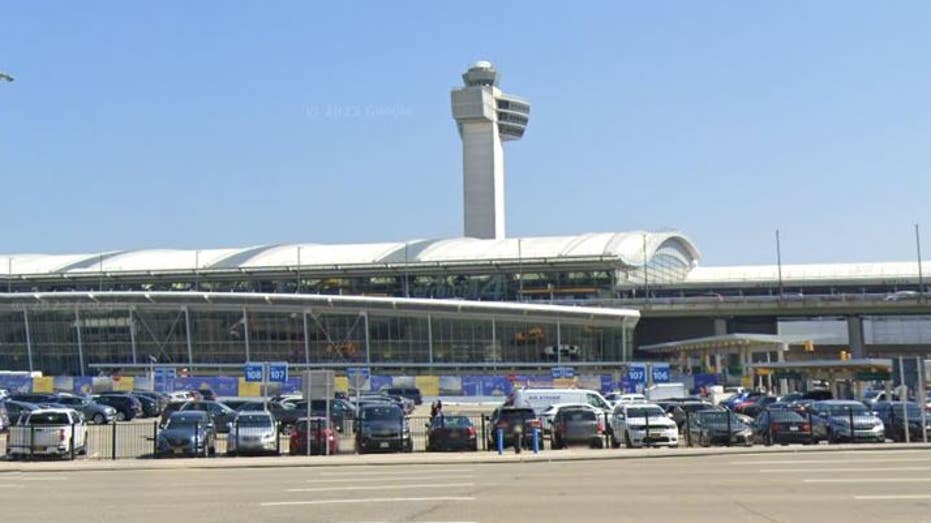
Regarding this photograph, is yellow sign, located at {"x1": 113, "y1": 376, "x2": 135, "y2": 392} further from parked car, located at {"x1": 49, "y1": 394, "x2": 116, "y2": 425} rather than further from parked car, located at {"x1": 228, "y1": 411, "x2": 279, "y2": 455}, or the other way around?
parked car, located at {"x1": 228, "y1": 411, "x2": 279, "y2": 455}

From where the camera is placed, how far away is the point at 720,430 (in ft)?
113

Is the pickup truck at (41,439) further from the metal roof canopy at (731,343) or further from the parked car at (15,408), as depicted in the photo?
the metal roof canopy at (731,343)

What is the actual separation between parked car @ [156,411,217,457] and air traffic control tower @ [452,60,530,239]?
397 feet

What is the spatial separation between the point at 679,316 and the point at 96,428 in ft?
262

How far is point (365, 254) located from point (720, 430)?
307 ft

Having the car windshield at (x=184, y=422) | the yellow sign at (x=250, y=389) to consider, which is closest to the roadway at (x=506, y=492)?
the car windshield at (x=184, y=422)

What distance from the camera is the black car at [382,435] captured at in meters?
33.1

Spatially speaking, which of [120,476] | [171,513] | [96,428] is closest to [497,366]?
[96,428]

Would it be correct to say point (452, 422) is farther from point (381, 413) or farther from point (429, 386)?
point (429, 386)

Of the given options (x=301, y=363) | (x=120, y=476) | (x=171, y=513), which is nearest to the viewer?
(x=171, y=513)

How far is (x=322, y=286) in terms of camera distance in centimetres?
12344

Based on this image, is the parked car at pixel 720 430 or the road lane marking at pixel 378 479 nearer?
Result: the road lane marking at pixel 378 479

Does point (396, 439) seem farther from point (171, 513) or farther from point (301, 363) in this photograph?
point (301, 363)

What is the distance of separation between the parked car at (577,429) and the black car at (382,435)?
511cm
